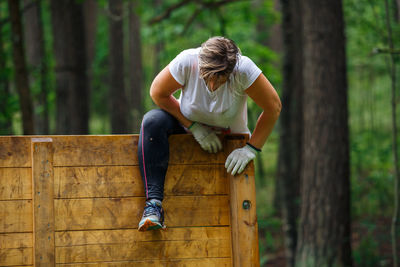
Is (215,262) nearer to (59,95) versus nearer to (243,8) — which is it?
(59,95)

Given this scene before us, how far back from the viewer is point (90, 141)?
2.80m

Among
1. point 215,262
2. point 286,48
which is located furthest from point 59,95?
point 215,262

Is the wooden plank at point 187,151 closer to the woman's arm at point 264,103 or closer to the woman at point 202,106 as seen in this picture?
the woman at point 202,106

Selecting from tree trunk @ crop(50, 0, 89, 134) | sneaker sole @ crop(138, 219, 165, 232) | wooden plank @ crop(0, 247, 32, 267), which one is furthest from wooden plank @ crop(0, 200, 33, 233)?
tree trunk @ crop(50, 0, 89, 134)

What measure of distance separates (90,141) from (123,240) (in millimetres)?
638

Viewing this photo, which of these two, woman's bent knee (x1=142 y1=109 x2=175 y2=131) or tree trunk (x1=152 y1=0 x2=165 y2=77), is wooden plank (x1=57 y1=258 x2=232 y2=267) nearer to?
woman's bent knee (x1=142 y1=109 x2=175 y2=131)

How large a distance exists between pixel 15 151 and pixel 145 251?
0.99m

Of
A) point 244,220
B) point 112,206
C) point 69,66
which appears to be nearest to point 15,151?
point 112,206

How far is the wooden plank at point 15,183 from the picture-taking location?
8.76ft

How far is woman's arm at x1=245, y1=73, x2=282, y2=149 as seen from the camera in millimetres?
2672

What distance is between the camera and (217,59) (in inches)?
96.6

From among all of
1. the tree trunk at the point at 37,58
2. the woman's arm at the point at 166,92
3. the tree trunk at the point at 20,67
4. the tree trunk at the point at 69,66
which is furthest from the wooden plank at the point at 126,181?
the tree trunk at the point at 37,58

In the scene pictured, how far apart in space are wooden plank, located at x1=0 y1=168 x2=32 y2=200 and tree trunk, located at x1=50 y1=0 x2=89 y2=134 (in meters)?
3.81

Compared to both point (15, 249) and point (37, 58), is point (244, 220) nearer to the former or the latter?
point (15, 249)
